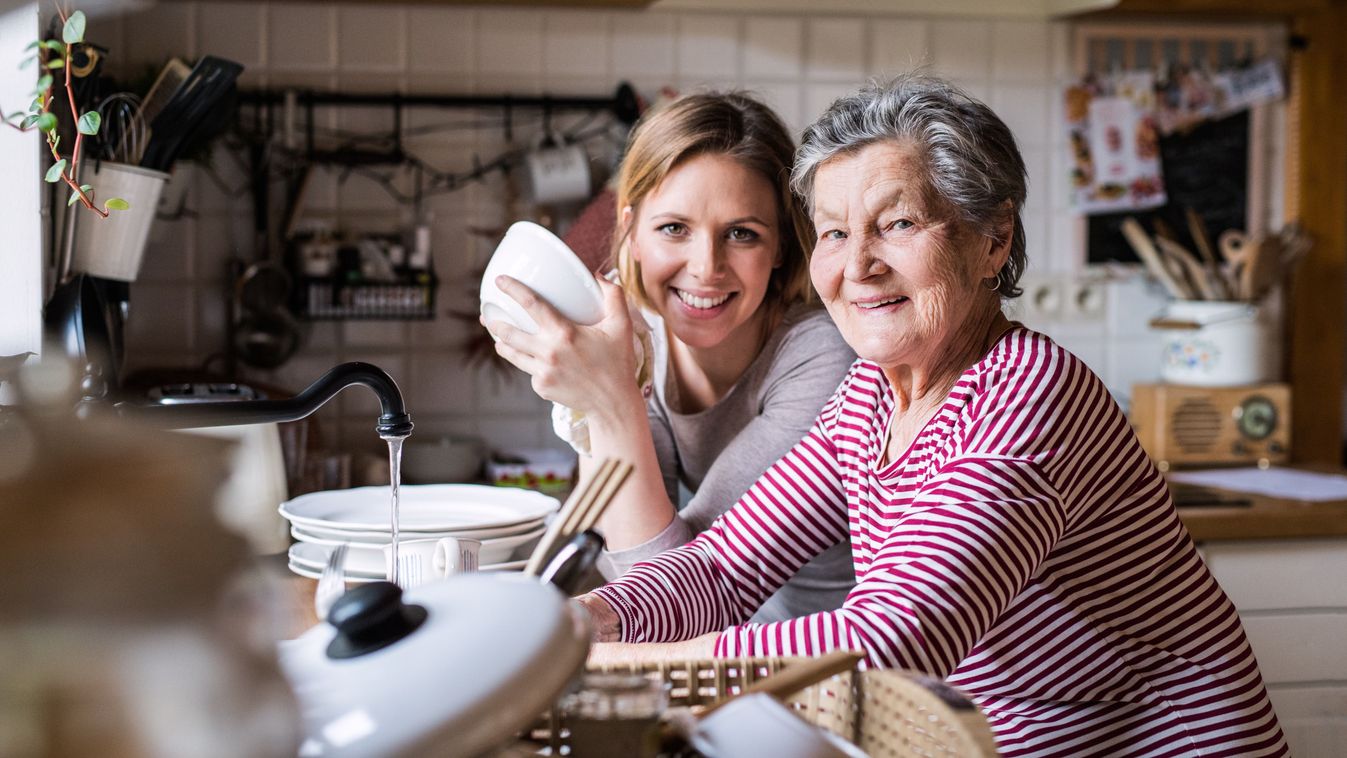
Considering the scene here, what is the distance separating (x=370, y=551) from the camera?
117 cm

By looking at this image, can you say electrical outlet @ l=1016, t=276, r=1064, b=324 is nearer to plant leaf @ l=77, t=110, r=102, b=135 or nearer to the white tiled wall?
the white tiled wall

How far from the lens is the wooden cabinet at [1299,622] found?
7.41ft

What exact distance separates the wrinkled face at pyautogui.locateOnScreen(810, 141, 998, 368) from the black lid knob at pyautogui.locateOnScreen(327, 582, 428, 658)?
673 millimetres

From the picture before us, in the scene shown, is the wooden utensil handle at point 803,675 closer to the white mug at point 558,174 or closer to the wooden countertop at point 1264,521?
the wooden countertop at point 1264,521

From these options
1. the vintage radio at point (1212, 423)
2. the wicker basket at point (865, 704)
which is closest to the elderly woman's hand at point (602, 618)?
the wicker basket at point (865, 704)

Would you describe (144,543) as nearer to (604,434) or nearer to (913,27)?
(604,434)

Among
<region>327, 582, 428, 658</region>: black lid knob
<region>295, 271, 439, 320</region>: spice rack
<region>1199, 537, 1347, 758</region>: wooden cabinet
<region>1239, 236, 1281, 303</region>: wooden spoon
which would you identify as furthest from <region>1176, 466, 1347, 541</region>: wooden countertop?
<region>327, 582, 428, 658</region>: black lid knob

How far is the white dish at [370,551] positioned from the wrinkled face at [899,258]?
1.28ft

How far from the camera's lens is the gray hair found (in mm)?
1054

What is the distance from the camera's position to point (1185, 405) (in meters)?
2.71

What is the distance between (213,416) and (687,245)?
2.56 feet

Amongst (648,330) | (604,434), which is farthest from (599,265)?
(604,434)

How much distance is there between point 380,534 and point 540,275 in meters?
0.29

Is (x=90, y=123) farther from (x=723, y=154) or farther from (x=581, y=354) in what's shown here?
(x=723, y=154)
